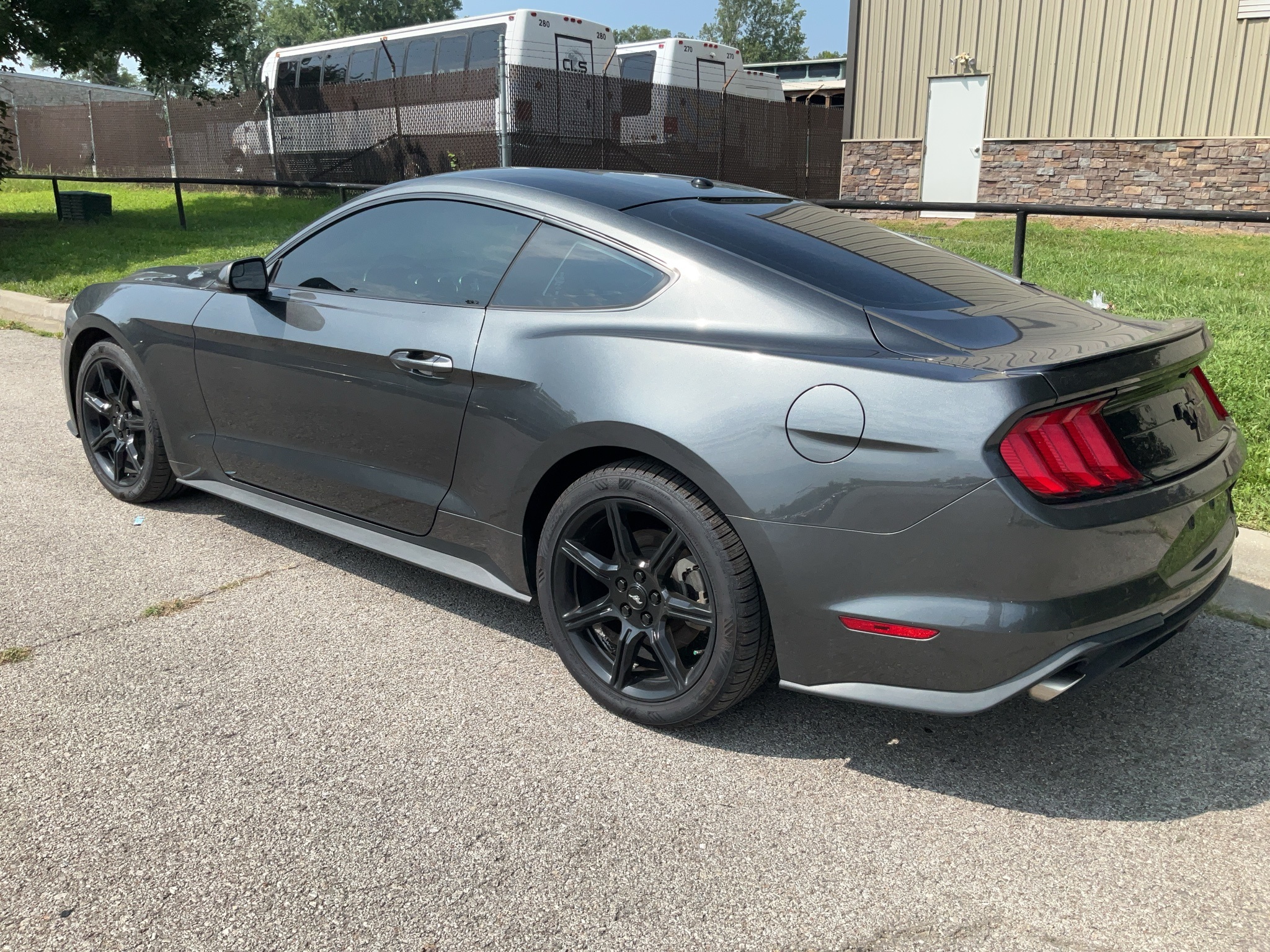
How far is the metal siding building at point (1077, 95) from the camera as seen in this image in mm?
16953

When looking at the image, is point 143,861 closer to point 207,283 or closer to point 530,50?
point 207,283

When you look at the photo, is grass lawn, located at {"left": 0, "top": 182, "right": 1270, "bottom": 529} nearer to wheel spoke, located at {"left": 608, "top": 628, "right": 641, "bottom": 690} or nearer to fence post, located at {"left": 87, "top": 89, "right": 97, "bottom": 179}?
wheel spoke, located at {"left": 608, "top": 628, "right": 641, "bottom": 690}

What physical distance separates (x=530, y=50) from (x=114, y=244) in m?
Result: 8.21

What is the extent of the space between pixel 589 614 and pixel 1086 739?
1.46 m

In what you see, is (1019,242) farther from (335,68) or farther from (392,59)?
(335,68)

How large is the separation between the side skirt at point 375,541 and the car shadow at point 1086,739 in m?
0.35

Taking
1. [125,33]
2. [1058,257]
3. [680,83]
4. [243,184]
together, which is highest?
[125,33]

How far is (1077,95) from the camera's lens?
18.2 metres

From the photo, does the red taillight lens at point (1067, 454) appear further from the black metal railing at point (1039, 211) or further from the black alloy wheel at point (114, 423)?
the black alloy wheel at point (114, 423)

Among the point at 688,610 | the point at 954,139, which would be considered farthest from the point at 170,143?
the point at 688,610

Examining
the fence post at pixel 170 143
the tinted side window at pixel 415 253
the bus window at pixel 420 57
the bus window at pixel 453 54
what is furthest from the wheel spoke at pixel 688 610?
the fence post at pixel 170 143

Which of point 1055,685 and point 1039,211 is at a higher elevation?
point 1039,211

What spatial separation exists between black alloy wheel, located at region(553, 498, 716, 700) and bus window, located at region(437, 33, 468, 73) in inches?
746

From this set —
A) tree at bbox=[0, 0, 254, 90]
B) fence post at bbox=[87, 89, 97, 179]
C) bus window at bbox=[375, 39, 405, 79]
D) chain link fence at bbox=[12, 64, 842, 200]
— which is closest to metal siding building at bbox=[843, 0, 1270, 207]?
chain link fence at bbox=[12, 64, 842, 200]
